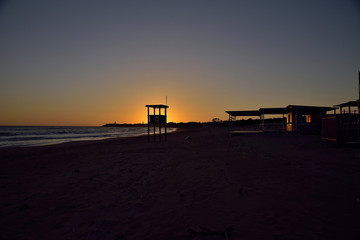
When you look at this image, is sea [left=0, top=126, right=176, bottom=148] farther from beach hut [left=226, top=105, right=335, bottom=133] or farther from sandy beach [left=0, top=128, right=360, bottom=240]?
beach hut [left=226, top=105, right=335, bottom=133]

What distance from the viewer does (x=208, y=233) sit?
10.1 ft

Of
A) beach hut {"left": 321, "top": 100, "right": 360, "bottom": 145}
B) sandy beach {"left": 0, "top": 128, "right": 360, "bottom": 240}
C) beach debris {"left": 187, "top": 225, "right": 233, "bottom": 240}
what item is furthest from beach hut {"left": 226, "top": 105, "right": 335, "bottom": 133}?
beach debris {"left": 187, "top": 225, "right": 233, "bottom": 240}

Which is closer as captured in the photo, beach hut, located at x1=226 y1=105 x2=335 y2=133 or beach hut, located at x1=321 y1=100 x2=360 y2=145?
beach hut, located at x1=321 y1=100 x2=360 y2=145

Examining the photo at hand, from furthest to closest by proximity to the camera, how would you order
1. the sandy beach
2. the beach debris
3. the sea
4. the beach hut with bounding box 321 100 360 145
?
the sea
the beach hut with bounding box 321 100 360 145
the sandy beach
the beach debris

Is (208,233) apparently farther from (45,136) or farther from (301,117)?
(45,136)

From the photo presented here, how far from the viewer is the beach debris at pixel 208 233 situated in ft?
9.85

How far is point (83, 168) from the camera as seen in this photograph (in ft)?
25.9

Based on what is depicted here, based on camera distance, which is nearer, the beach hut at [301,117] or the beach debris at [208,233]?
the beach debris at [208,233]

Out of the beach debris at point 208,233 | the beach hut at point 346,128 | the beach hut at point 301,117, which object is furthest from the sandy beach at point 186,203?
the beach hut at point 301,117

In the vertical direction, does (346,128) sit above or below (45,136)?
above

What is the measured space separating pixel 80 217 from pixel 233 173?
15.2 ft

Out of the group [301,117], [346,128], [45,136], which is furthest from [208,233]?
[45,136]

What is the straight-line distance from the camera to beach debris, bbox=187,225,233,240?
9.85 ft

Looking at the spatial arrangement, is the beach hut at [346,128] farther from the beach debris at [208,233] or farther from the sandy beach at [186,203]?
the beach debris at [208,233]
